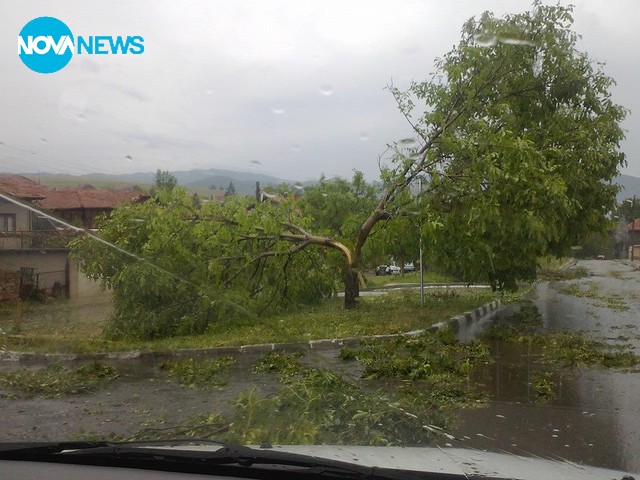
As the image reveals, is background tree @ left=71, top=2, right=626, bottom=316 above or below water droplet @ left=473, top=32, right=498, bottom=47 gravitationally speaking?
below

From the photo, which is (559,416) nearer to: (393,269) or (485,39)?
(485,39)

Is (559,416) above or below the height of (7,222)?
below

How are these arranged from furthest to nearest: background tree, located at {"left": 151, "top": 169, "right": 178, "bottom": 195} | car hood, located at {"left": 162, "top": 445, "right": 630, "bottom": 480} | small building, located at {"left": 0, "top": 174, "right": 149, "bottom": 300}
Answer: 1. background tree, located at {"left": 151, "top": 169, "right": 178, "bottom": 195}
2. small building, located at {"left": 0, "top": 174, "right": 149, "bottom": 300}
3. car hood, located at {"left": 162, "top": 445, "right": 630, "bottom": 480}

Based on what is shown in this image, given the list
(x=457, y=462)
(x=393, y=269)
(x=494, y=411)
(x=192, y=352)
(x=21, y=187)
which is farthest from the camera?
(x=393, y=269)

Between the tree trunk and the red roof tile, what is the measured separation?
6.77 metres

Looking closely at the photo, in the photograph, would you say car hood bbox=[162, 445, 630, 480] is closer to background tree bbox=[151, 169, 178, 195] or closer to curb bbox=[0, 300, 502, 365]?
curb bbox=[0, 300, 502, 365]

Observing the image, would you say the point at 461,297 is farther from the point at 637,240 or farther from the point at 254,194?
the point at 637,240

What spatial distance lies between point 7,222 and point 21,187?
1.31 ft

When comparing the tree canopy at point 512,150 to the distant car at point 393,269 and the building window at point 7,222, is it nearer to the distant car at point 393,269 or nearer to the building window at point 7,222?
the distant car at point 393,269

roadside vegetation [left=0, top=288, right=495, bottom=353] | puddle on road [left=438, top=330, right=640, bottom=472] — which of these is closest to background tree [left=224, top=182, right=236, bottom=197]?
roadside vegetation [left=0, top=288, right=495, bottom=353]

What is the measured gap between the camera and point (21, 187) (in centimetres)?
762

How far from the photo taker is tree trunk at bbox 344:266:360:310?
1348cm

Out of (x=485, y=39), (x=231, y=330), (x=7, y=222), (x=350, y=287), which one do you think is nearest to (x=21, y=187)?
(x=7, y=222)

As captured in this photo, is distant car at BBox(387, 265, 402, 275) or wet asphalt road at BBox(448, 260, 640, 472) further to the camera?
distant car at BBox(387, 265, 402, 275)
